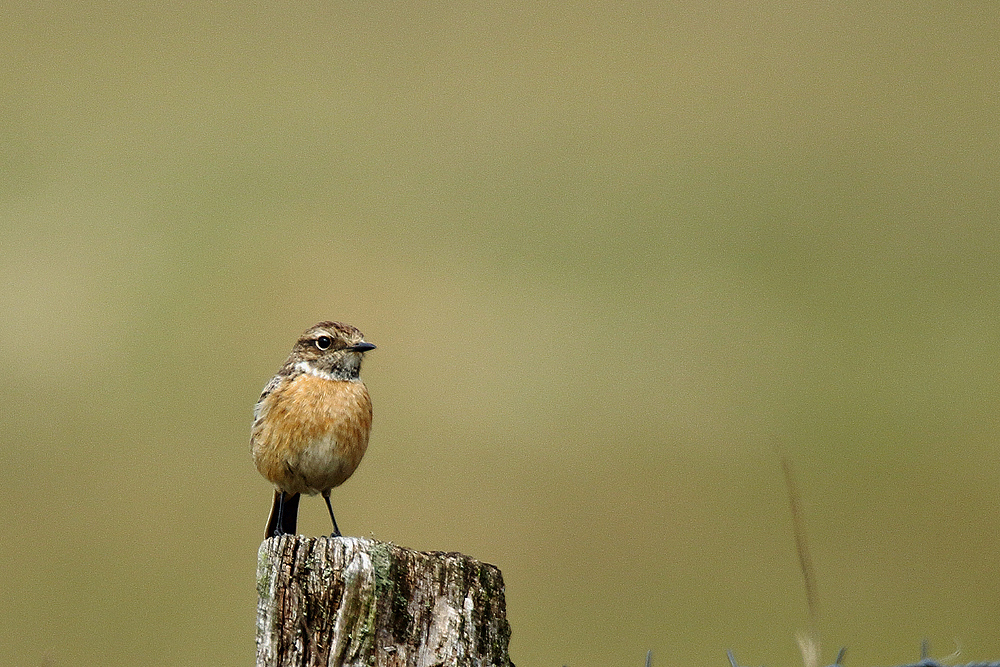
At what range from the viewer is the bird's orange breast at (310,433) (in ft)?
18.1

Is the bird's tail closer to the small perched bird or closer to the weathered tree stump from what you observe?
the small perched bird

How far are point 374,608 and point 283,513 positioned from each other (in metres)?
2.95

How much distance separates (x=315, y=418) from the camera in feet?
18.1

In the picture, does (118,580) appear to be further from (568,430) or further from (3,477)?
(568,430)

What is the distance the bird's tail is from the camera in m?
5.95

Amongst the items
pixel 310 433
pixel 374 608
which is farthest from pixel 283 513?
pixel 374 608

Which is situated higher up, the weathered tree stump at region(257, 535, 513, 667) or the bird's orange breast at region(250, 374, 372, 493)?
the bird's orange breast at region(250, 374, 372, 493)

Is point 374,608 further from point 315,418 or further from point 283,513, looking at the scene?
point 283,513

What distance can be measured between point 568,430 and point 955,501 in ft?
15.0

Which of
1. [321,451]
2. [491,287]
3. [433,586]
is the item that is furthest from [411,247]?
[433,586]

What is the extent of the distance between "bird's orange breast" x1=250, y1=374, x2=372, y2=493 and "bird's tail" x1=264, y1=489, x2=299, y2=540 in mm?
237

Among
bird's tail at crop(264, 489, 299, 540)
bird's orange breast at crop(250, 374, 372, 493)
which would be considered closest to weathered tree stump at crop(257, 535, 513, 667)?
bird's orange breast at crop(250, 374, 372, 493)

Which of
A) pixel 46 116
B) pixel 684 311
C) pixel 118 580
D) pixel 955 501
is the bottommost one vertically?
pixel 118 580

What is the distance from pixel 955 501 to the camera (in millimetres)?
12883
